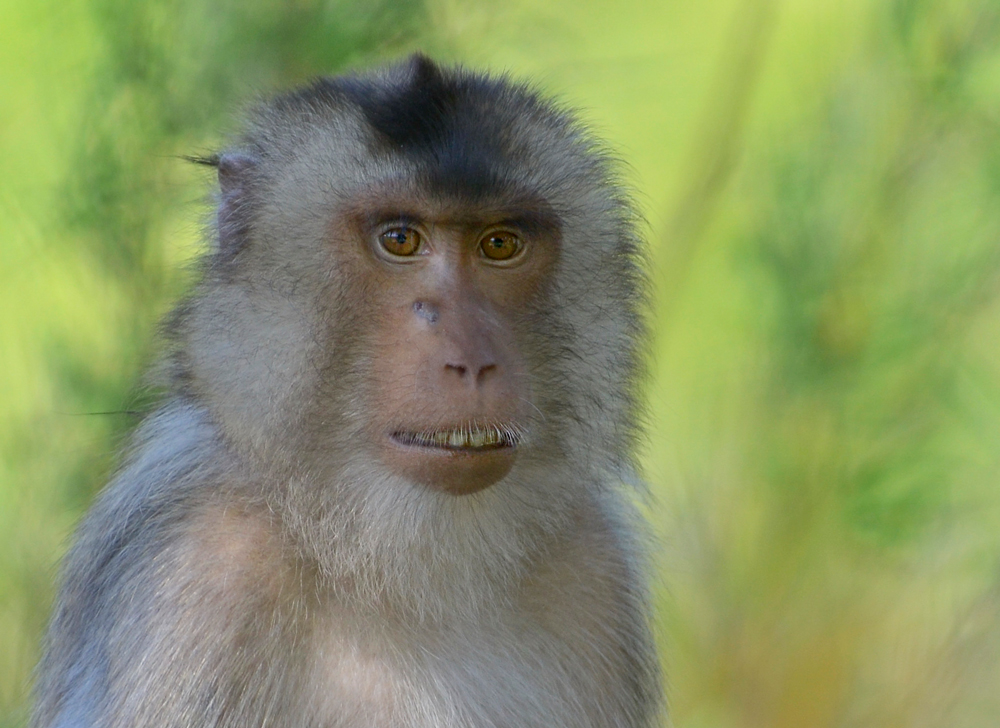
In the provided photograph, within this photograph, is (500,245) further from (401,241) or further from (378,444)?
(378,444)

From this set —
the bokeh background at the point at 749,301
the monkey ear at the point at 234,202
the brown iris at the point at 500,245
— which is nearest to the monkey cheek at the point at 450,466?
the brown iris at the point at 500,245

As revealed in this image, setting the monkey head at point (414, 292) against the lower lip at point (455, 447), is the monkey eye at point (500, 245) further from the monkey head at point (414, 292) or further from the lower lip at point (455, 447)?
the lower lip at point (455, 447)

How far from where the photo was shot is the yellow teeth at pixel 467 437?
10.1ft

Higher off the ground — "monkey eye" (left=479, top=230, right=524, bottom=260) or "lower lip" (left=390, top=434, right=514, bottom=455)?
"monkey eye" (left=479, top=230, right=524, bottom=260)

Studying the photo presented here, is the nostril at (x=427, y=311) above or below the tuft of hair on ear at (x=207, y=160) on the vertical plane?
below

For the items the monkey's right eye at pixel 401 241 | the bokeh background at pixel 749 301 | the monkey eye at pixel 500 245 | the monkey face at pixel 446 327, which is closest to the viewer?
the monkey face at pixel 446 327

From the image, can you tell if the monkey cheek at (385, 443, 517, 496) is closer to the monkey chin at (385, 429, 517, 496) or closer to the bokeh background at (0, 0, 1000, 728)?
the monkey chin at (385, 429, 517, 496)

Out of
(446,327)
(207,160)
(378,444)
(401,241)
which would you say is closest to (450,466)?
(378,444)

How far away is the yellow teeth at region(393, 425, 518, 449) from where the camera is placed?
3090 millimetres

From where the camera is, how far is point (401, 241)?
3396 millimetres

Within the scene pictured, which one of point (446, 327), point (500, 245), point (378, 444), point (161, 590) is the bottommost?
point (161, 590)

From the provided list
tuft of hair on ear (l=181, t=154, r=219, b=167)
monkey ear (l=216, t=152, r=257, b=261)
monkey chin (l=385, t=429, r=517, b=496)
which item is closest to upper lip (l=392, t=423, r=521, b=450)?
monkey chin (l=385, t=429, r=517, b=496)

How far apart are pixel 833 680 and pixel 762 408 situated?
1.25 metres

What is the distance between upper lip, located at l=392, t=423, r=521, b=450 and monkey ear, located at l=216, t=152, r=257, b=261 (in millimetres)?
743
